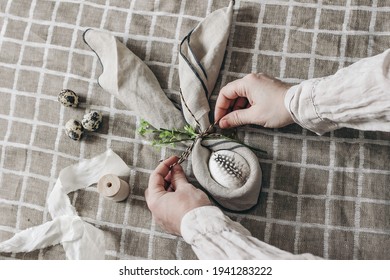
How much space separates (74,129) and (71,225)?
20cm

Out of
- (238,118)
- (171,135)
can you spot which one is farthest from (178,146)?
(238,118)

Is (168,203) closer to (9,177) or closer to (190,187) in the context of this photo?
(190,187)

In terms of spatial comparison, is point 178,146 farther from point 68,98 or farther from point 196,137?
point 68,98

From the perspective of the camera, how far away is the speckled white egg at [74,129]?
918 millimetres

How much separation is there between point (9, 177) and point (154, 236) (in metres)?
0.34

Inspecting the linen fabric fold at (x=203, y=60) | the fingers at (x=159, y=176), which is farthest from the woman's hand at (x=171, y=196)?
the linen fabric fold at (x=203, y=60)

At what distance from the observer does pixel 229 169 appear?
814 millimetres

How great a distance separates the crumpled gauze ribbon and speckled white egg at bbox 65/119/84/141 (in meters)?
0.06

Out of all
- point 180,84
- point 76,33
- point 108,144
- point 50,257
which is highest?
point 76,33

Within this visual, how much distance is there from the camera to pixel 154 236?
0.89m

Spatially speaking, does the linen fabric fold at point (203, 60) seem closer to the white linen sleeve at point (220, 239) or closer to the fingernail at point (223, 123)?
the fingernail at point (223, 123)

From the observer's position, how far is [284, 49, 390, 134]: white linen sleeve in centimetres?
70

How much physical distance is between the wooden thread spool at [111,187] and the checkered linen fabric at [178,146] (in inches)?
1.7
